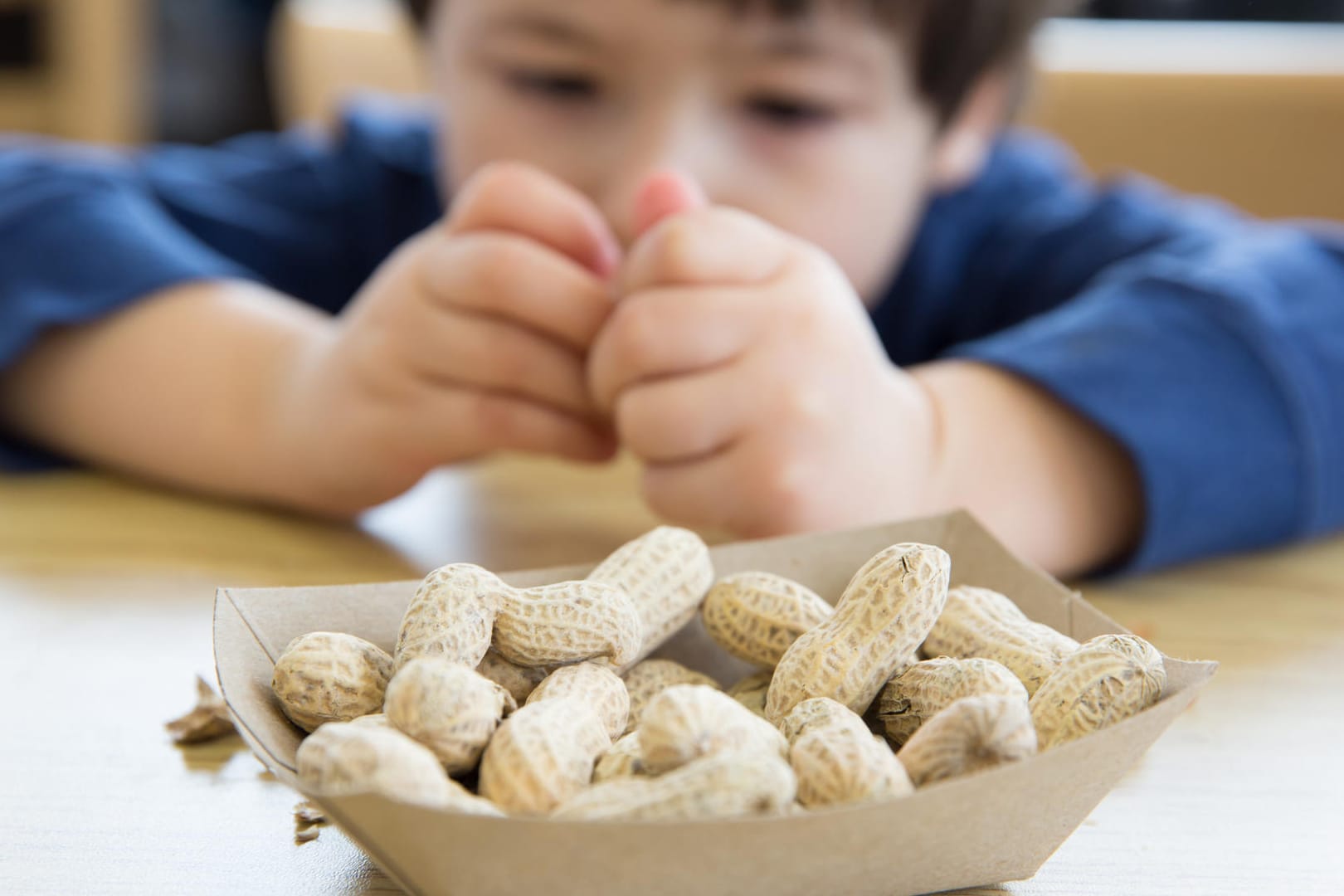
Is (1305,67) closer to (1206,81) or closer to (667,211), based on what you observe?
(1206,81)

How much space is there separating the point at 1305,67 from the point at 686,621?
48.0 inches

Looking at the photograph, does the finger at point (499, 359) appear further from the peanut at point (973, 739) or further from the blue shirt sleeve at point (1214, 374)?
the peanut at point (973, 739)

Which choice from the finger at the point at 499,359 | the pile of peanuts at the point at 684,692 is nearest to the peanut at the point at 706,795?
the pile of peanuts at the point at 684,692

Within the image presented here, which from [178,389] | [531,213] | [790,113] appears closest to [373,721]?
[531,213]

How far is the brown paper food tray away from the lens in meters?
0.26

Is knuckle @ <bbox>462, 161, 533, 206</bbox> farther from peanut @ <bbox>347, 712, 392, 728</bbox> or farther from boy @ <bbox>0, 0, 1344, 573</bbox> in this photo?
peanut @ <bbox>347, 712, 392, 728</bbox>

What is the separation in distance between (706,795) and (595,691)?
0.08 m

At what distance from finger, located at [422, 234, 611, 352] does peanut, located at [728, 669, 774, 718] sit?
0.28m

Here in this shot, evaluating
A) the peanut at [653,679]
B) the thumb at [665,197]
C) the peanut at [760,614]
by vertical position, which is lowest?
the peanut at [653,679]

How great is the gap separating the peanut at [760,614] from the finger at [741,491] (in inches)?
6.2

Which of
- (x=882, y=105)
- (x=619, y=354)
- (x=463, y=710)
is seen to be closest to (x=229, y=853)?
(x=463, y=710)

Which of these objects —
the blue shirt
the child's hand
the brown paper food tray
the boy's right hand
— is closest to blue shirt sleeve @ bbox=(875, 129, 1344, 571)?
the blue shirt

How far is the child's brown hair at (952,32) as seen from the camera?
2.75 ft

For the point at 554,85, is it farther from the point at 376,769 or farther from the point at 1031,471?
the point at 376,769
